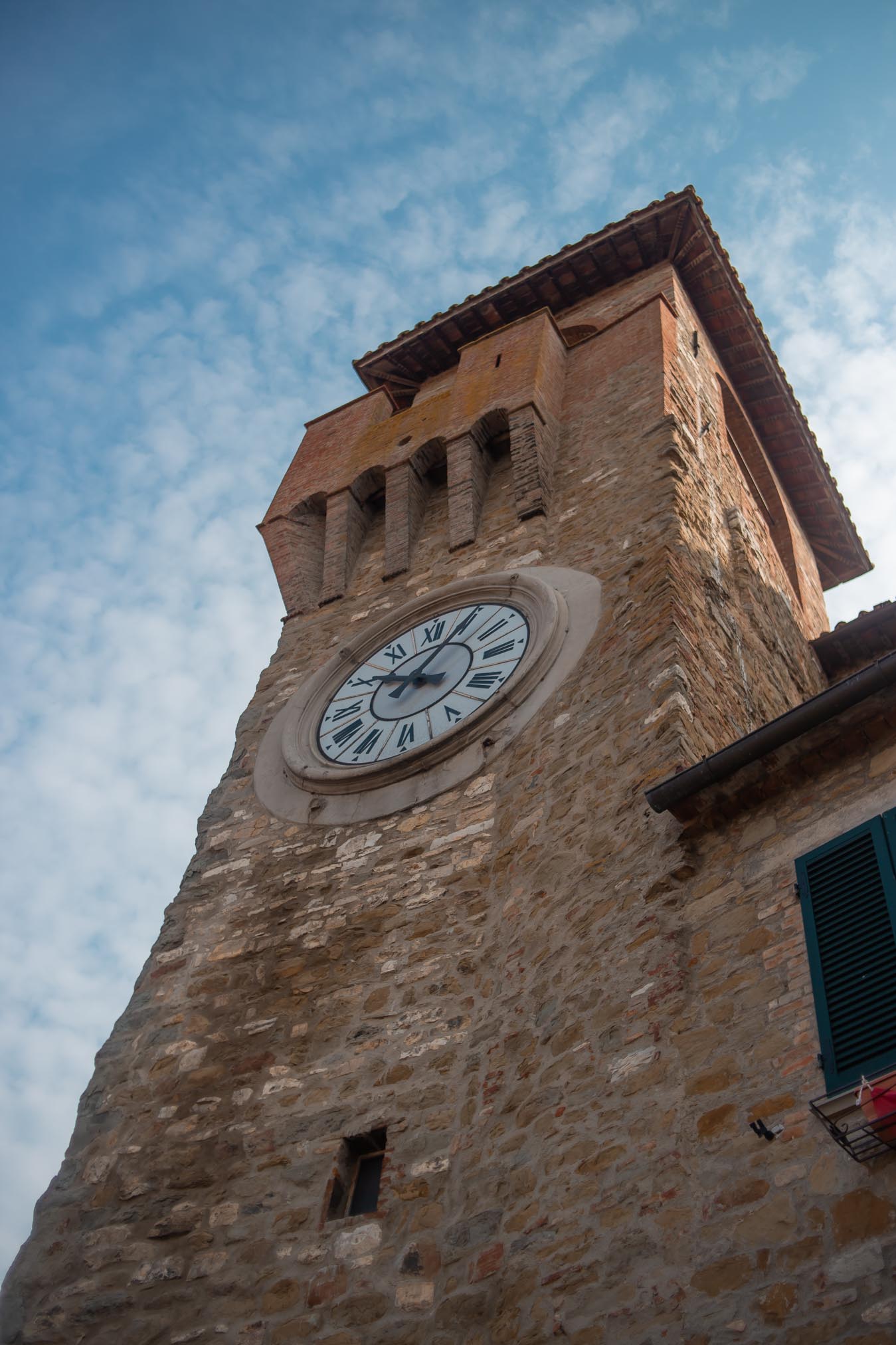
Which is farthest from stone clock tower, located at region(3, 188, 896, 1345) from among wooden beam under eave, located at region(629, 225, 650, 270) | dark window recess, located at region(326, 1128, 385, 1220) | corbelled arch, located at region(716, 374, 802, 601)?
wooden beam under eave, located at region(629, 225, 650, 270)

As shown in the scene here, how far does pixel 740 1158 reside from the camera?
439 centimetres

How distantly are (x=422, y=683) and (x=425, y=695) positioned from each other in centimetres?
16

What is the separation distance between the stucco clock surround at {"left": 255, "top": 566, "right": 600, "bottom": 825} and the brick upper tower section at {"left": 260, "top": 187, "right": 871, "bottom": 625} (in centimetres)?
113

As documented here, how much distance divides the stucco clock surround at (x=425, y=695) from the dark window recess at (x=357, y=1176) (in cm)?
227

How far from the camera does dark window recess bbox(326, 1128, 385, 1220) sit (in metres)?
5.77

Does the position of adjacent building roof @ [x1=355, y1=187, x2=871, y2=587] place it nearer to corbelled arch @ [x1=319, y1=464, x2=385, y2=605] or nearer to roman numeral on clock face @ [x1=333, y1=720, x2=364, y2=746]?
corbelled arch @ [x1=319, y1=464, x2=385, y2=605]

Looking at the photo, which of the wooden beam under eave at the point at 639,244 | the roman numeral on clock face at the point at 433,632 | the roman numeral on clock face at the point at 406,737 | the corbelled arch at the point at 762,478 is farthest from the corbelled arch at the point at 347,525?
the wooden beam under eave at the point at 639,244

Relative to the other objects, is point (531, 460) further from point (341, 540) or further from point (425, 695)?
point (425, 695)

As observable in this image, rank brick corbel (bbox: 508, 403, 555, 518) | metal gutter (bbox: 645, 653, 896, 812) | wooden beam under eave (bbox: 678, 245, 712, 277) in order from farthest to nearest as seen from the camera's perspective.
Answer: wooden beam under eave (bbox: 678, 245, 712, 277), brick corbel (bbox: 508, 403, 555, 518), metal gutter (bbox: 645, 653, 896, 812)

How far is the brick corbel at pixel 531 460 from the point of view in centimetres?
1043

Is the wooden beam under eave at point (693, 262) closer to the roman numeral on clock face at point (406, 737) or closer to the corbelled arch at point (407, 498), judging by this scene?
the corbelled arch at point (407, 498)

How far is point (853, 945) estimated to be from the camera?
4703 mm

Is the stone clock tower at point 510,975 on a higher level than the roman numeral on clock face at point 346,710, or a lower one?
lower

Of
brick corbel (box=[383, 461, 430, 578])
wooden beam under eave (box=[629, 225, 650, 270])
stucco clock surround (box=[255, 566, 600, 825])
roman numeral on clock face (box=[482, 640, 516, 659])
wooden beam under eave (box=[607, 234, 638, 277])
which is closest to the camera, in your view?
stucco clock surround (box=[255, 566, 600, 825])
